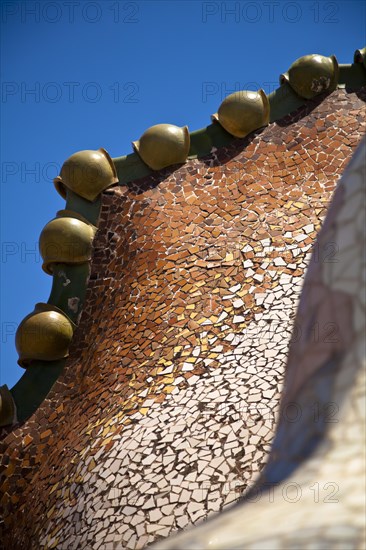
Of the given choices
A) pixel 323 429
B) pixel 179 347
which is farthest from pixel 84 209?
pixel 323 429

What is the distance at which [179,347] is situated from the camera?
548cm

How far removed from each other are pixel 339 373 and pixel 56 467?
2.83 m

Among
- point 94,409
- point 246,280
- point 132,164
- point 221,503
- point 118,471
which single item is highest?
point 132,164

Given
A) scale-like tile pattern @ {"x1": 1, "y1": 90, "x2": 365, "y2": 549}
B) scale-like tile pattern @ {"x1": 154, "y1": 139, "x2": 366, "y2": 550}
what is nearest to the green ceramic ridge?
scale-like tile pattern @ {"x1": 1, "y1": 90, "x2": 365, "y2": 549}

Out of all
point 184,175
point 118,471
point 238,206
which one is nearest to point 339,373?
point 118,471

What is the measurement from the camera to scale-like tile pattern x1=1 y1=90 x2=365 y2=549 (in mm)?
4613

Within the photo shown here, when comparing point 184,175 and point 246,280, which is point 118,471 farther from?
point 184,175

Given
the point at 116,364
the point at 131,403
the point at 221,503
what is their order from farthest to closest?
the point at 116,364 → the point at 131,403 → the point at 221,503

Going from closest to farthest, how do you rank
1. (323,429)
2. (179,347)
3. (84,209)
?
(323,429) < (179,347) < (84,209)

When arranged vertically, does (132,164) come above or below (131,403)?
above

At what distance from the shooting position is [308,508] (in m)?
2.51

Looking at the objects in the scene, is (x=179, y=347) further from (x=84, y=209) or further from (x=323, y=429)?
(x=323, y=429)

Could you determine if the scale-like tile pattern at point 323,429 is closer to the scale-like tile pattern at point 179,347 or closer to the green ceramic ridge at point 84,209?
the scale-like tile pattern at point 179,347

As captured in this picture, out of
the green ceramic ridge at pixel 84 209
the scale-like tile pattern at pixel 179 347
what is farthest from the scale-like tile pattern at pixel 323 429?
the green ceramic ridge at pixel 84 209
